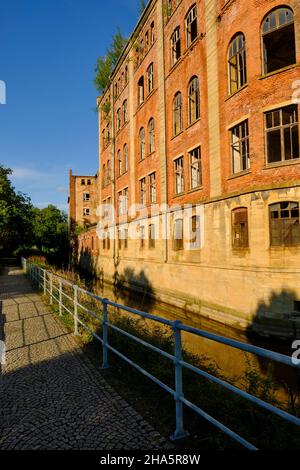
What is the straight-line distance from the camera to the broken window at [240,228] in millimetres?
13523

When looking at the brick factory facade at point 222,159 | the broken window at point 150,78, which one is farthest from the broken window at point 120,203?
the broken window at point 150,78

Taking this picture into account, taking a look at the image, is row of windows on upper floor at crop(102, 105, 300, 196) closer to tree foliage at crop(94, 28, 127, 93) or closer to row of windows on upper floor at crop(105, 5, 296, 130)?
row of windows on upper floor at crop(105, 5, 296, 130)

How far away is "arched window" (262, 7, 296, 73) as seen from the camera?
12781mm

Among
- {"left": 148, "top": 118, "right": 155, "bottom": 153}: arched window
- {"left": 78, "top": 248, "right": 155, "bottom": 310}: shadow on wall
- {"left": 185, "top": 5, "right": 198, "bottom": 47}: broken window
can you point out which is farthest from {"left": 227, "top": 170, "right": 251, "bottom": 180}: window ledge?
{"left": 148, "top": 118, "right": 155, "bottom": 153}: arched window

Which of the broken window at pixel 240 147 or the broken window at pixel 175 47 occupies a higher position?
the broken window at pixel 175 47

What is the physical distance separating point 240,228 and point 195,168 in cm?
576

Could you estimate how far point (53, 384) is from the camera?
15.9 feet

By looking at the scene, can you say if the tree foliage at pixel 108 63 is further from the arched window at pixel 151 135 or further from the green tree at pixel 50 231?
the green tree at pixel 50 231

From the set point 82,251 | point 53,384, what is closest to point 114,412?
point 53,384

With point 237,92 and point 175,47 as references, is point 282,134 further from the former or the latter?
point 175,47

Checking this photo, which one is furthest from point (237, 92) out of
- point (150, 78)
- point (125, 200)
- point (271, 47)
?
point (125, 200)

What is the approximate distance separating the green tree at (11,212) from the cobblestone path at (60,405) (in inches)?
937
